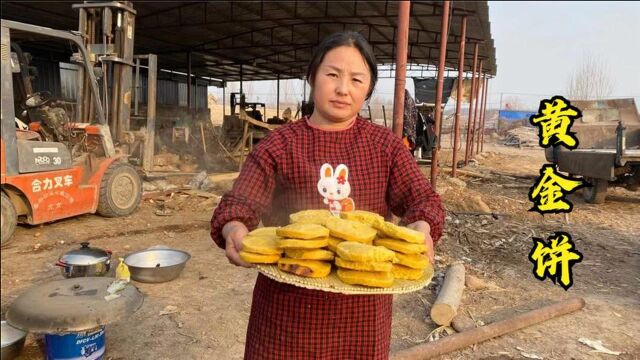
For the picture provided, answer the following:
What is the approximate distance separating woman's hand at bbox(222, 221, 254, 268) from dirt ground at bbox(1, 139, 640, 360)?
50 cm

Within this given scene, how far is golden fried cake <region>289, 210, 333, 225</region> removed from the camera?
1279mm

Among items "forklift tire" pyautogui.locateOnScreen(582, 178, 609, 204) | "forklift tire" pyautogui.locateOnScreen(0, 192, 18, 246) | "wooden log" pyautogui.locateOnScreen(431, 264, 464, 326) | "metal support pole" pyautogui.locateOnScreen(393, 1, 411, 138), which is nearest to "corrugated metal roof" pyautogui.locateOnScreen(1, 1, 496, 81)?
"forklift tire" pyautogui.locateOnScreen(582, 178, 609, 204)

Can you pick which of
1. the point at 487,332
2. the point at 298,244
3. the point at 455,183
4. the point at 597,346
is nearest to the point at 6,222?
the point at 298,244

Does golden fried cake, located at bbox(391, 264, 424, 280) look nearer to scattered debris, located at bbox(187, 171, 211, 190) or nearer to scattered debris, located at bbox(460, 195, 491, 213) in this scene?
scattered debris, located at bbox(460, 195, 491, 213)

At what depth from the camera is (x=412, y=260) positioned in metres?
1.22

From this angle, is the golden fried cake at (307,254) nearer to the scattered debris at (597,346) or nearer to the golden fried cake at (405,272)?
the golden fried cake at (405,272)

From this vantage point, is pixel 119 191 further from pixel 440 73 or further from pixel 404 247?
pixel 404 247

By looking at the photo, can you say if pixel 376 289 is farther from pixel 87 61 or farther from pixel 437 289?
pixel 87 61

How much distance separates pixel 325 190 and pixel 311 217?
0.61ft

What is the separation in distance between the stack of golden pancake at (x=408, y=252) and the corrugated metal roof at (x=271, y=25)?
8798mm

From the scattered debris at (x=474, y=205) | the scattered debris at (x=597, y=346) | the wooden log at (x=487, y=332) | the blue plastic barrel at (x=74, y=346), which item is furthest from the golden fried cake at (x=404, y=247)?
the scattered debris at (x=474, y=205)

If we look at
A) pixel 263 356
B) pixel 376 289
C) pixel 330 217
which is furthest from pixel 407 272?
pixel 263 356

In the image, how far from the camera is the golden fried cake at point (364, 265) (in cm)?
112

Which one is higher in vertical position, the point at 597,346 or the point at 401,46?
the point at 401,46
